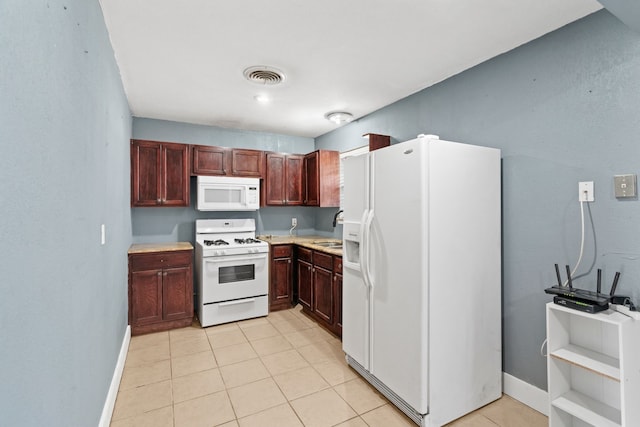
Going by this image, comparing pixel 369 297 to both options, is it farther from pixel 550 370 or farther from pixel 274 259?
pixel 274 259

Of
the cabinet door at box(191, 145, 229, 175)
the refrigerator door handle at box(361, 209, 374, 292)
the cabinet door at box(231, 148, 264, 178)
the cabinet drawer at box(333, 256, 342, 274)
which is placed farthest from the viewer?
the cabinet door at box(231, 148, 264, 178)

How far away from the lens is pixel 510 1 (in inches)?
72.4

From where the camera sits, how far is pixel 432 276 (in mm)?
2010

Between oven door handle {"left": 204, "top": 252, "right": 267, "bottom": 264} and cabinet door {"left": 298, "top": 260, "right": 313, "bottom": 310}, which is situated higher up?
oven door handle {"left": 204, "top": 252, "right": 267, "bottom": 264}

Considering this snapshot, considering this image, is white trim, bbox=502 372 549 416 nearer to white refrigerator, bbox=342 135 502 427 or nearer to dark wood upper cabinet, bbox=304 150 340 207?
white refrigerator, bbox=342 135 502 427

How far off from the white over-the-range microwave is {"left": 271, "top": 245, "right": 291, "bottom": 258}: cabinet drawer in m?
0.67

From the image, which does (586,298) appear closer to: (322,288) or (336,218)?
(322,288)

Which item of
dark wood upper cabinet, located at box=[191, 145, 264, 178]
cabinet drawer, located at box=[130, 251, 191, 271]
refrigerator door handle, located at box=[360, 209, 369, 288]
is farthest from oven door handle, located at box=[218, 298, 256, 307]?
refrigerator door handle, located at box=[360, 209, 369, 288]

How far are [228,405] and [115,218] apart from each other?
5.50 feet

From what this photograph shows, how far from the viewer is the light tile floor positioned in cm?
209

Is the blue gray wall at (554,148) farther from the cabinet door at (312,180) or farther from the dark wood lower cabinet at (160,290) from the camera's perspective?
the dark wood lower cabinet at (160,290)

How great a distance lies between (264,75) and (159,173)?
1.96m

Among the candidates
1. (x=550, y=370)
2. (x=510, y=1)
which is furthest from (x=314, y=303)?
(x=510, y=1)

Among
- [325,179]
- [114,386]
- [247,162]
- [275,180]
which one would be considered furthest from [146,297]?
[325,179]
